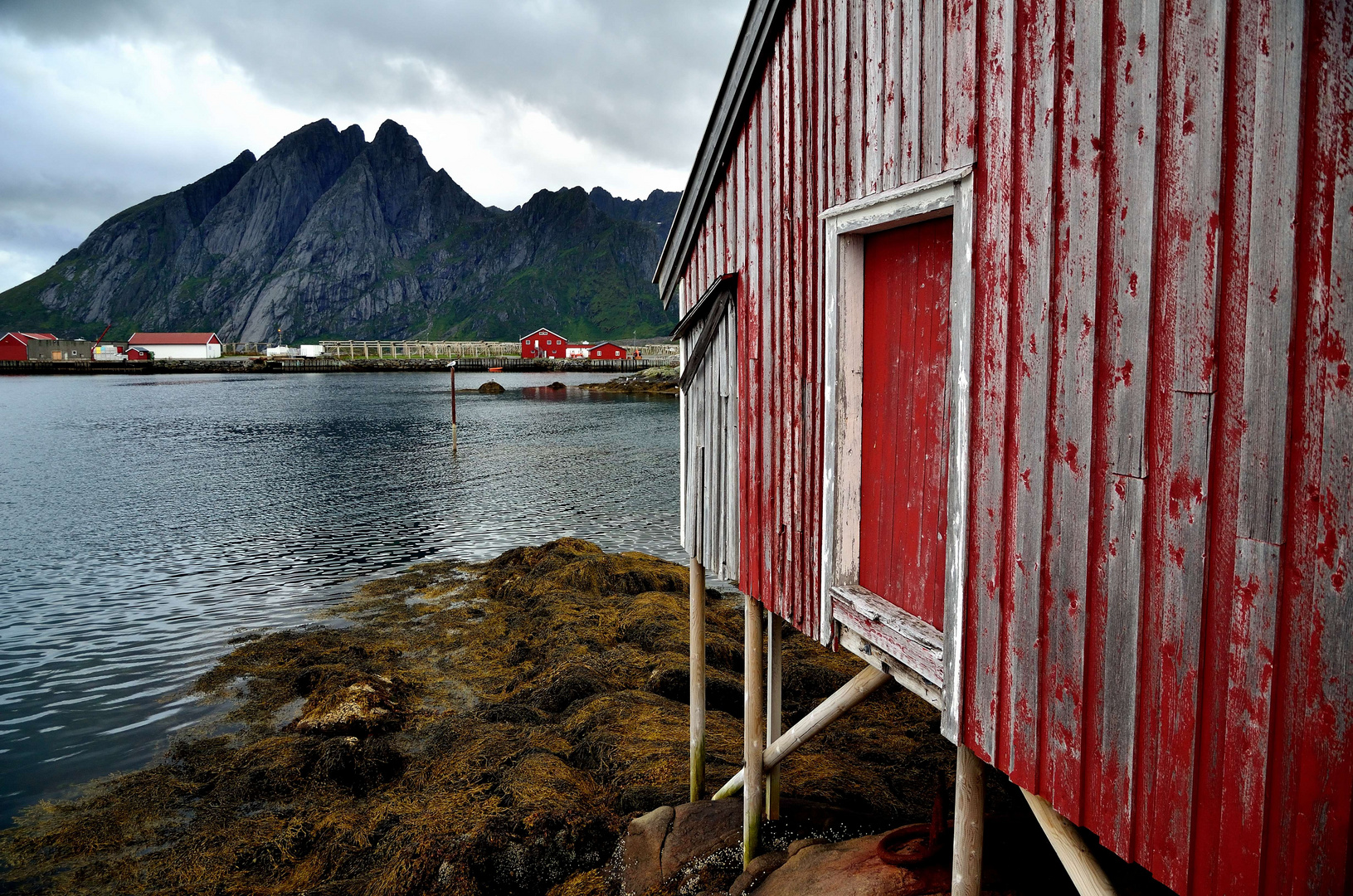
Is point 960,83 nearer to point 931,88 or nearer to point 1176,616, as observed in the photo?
point 931,88

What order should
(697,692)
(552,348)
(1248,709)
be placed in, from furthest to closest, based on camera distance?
(552,348)
(697,692)
(1248,709)

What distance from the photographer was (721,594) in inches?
642

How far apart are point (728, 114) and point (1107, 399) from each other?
163 inches

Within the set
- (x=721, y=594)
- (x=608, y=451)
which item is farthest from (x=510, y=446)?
(x=721, y=594)

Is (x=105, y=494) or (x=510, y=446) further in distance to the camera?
(x=510, y=446)

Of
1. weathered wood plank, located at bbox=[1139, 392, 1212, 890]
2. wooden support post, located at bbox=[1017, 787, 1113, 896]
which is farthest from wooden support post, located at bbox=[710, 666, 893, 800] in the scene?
weathered wood plank, located at bbox=[1139, 392, 1212, 890]

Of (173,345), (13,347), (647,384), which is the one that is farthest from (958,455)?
(13,347)

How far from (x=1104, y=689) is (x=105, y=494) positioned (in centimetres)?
3366

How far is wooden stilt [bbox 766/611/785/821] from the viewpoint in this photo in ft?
20.8

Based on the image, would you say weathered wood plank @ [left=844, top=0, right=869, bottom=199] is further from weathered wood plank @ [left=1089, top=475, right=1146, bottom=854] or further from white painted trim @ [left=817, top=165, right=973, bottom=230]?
weathered wood plank @ [left=1089, top=475, right=1146, bottom=854]

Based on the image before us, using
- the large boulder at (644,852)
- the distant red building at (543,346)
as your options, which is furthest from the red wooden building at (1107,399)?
the distant red building at (543,346)

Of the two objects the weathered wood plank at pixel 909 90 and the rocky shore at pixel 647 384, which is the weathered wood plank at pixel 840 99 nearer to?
the weathered wood plank at pixel 909 90

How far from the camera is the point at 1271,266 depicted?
2135 mm

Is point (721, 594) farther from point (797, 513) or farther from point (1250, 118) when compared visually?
point (1250, 118)
